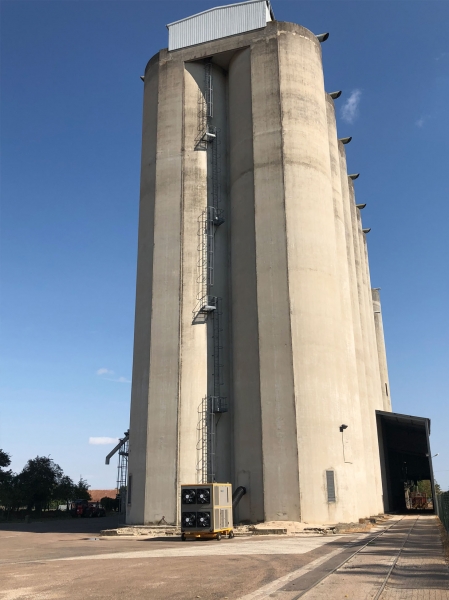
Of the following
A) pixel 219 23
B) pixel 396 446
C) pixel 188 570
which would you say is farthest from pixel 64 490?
pixel 188 570

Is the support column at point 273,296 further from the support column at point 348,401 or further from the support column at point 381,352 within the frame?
the support column at point 381,352

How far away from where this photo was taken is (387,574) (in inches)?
519

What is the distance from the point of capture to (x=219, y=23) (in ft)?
131

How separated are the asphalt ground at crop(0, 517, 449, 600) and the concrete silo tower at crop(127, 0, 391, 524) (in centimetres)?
842

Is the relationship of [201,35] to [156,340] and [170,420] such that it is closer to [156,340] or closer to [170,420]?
[156,340]

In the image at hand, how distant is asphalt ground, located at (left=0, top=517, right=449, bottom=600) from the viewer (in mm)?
11312

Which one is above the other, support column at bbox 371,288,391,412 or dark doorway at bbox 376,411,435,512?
support column at bbox 371,288,391,412

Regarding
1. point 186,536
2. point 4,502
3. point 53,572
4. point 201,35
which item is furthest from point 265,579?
point 4,502

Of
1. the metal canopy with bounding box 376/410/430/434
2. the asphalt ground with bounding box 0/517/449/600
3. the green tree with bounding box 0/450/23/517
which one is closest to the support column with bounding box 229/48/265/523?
the asphalt ground with bounding box 0/517/449/600

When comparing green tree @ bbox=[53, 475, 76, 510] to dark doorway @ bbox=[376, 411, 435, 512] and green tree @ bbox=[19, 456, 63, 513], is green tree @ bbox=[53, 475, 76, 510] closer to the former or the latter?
green tree @ bbox=[19, 456, 63, 513]

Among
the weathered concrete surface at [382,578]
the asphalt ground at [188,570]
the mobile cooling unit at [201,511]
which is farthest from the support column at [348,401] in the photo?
the weathered concrete surface at [382,578]

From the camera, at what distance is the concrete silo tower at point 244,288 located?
102 ft

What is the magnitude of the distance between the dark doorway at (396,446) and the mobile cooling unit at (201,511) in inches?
940

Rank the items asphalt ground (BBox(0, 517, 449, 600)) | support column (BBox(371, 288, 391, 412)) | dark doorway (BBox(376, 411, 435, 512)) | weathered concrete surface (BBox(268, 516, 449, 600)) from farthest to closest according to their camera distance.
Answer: support column (BBox(371, 288, 391, 412))
dark doorway (BBox(376, 411, 435, 512))
asphalt ground (BBox(0, 517, 449, 600))
weathered concrete surface (BBox(268, 516, 449, 600))
